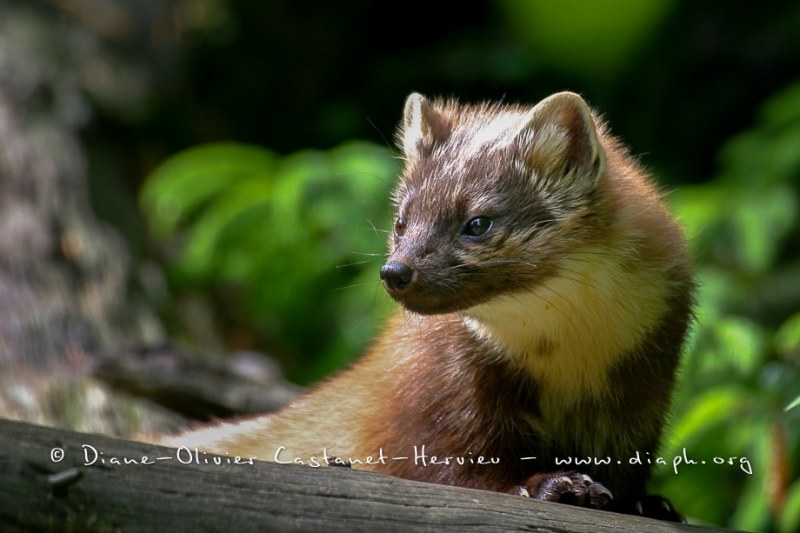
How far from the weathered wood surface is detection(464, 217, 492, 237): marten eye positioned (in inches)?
31.3

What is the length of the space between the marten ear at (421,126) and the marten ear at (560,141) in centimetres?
34

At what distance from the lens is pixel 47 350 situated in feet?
18.4

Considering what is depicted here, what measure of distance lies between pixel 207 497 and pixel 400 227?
48.2 inches

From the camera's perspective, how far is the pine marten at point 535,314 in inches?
127

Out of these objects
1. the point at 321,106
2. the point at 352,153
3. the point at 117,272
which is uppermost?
the point at 321,106

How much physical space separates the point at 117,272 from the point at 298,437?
9.45 ft

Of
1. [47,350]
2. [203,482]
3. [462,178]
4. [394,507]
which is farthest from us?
[47,350]

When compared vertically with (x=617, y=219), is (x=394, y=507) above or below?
→ below

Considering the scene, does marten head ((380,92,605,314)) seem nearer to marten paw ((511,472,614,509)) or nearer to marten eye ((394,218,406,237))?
marten eye ((394,218,406,237))

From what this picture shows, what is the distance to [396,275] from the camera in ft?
10.0

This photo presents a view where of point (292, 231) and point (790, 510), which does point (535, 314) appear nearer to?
point (790, 510)

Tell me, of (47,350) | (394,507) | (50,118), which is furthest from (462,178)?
(50,118)

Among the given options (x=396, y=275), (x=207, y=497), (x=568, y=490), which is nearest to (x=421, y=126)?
(x=396, y=275)

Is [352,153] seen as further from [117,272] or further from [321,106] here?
[321,106]
